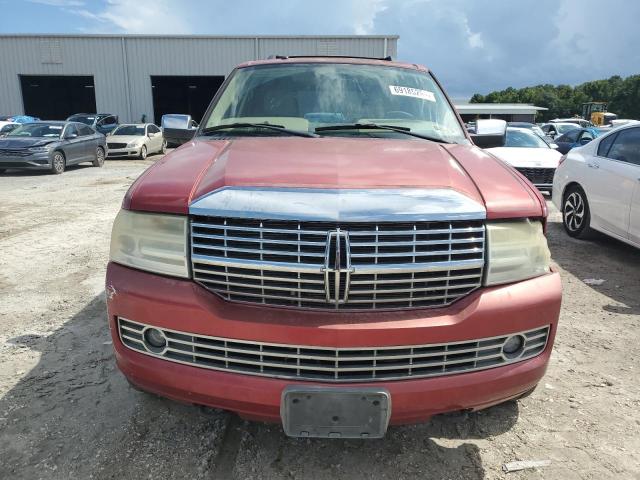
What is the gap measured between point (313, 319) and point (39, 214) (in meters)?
7.76

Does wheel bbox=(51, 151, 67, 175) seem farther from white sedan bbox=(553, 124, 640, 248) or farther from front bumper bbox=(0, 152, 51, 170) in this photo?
white sedan bbox=(553, 124, 640, 248)

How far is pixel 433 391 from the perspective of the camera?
205 cm

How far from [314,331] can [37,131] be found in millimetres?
15329

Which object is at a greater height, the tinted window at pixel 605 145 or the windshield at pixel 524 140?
the tinted window at pixel 605 145

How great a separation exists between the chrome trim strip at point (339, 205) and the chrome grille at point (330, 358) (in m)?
0.51

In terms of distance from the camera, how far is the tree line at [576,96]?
91312mm

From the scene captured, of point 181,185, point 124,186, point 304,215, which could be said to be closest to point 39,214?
point 124,186

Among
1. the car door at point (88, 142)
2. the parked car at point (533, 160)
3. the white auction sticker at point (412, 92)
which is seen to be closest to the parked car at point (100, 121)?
the car door at point (88, 142)

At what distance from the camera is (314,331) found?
1985mm

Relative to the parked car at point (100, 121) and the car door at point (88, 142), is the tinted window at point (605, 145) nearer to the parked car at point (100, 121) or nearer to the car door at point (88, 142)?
the car door at point (88, 142)

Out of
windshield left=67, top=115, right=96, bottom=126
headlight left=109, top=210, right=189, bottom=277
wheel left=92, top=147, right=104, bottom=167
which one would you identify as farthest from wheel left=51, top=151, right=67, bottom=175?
headlight left=109, top=210, right=189, bottom=277

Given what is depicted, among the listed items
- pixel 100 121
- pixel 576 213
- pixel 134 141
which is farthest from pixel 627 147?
pixel 100 121

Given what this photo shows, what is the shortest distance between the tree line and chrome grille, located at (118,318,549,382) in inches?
4079

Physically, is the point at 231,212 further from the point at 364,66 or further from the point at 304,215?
the point at 364,66
